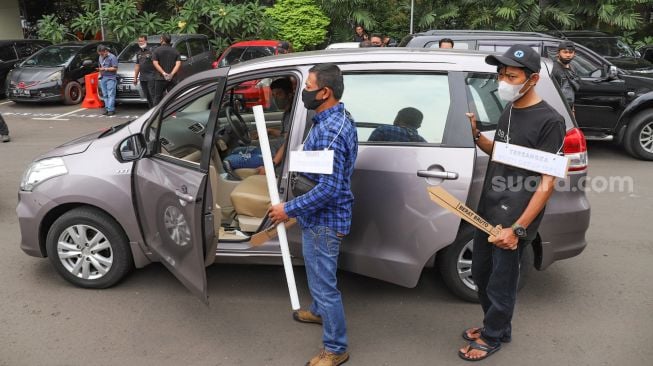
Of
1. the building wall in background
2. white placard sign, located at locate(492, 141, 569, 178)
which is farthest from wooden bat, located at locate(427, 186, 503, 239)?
the building wall in background

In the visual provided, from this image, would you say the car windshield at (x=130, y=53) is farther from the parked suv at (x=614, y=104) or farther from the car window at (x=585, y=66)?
the parked suv at (x=614, y=104)

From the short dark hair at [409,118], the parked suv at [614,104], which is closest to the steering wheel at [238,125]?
the short dark hair at [409,118]

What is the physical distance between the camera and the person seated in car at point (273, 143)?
181 inches

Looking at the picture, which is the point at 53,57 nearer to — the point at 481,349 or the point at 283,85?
the point at 283,85

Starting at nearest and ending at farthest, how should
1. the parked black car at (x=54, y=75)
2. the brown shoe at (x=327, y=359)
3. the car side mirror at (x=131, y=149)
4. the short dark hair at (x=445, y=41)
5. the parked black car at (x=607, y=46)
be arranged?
1. the brown shoe at (x=327, y=359)
2. the car side mirror at (x=131, y=149)
3. the short dark hair at (x=445, y=41)
4. the parked black car at (x=607, y=46)
5. the parked black car at (x=54, y=75)

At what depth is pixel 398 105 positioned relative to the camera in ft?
12.5

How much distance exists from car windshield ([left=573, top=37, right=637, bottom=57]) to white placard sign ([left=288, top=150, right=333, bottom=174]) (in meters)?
9.20

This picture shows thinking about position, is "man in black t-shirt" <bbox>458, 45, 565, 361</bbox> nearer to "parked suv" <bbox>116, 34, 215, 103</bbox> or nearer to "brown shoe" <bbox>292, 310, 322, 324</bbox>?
"brown shoe" <bbox>292, 310, 322, 324</bbox>

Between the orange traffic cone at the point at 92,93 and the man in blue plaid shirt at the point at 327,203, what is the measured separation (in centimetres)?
1193

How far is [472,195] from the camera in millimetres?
3666

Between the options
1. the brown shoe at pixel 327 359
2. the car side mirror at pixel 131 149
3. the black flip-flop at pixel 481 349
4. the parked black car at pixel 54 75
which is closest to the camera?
the brown shoe at pixel 327 359

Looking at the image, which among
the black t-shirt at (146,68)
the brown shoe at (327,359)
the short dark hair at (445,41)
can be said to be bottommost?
the brown shoe at (327,359)

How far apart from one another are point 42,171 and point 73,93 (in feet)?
35.3

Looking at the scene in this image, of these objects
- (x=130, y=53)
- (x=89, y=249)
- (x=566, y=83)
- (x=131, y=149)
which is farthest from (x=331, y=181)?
(x=130, y=53)
